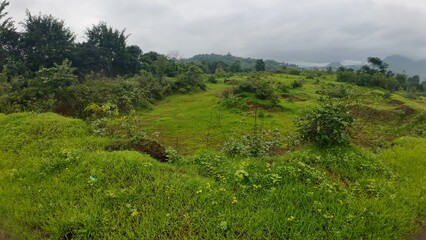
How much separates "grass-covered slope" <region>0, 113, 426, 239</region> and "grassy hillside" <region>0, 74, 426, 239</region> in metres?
0.02

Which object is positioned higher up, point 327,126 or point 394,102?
point 327,126

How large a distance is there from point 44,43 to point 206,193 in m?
34.4

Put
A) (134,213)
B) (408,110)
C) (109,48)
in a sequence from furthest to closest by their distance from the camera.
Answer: (109,48) → (408,110) → (134,213)

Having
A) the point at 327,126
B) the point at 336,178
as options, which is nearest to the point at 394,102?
the point at 327,126

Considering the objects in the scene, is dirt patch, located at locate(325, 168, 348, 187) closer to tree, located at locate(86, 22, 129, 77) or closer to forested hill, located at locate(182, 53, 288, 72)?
tree, located at locate(86, 22, 129, 77)

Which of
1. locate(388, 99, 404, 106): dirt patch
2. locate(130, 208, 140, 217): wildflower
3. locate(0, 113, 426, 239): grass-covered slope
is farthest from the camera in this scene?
locate(388, 99, 404, 106): dirt patch

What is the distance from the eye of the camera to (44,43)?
105ft

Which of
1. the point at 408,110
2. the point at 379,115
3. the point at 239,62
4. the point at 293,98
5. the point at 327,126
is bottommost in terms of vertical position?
the point at 379,115

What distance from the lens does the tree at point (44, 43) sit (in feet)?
98.6

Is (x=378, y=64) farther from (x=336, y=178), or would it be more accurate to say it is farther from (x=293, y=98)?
(x=336, y=178)

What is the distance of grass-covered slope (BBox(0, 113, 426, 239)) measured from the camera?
397cm

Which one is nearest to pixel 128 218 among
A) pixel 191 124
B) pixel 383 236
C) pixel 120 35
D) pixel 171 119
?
pixel 383 236

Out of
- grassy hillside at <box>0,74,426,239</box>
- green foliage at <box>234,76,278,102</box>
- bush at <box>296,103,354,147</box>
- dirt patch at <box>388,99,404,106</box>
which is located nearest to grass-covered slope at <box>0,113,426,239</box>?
grassy hillside at <box>0,74,426,239</box>

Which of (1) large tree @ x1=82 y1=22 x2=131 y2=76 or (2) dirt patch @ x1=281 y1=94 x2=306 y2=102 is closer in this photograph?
(2) dirt patch @ x1=281 y1=94 x2=306 y2=102
